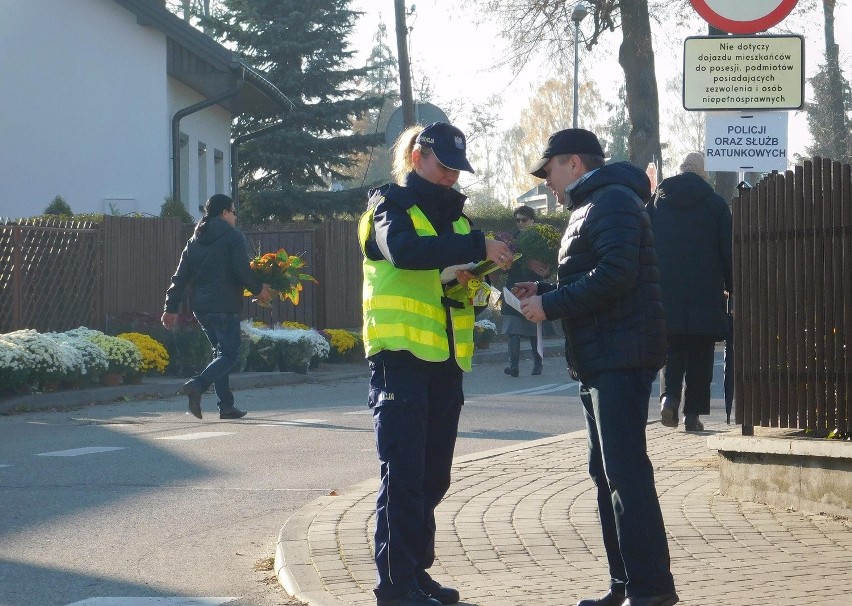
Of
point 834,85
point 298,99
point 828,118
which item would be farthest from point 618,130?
point 298,99

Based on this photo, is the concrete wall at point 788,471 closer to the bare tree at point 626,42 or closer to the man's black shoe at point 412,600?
the man's black shoe at point 412,600

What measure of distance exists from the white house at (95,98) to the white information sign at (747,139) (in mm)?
19924

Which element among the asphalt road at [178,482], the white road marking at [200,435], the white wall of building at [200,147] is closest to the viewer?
the asphalt road at [178,482]

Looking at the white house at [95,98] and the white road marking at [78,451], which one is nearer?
the white road marking at [78,451]

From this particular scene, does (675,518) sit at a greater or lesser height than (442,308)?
lesser

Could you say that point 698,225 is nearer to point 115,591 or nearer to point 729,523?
point 729,523

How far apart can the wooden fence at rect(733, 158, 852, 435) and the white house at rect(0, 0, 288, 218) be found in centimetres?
1975

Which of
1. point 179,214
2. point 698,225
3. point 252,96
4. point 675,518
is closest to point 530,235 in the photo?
point 698,225

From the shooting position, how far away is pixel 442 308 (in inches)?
221

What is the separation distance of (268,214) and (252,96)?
11.1 meters

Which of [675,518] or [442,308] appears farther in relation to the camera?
[675,518]

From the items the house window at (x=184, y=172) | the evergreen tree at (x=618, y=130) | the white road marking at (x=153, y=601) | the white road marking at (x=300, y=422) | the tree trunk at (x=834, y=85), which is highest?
the evergreen tree at (x=618, y=130)

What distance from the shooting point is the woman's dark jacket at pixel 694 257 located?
35.8 feet

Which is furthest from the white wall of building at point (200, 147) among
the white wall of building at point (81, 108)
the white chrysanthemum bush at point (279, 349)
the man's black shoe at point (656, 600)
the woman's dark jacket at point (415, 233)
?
the man's black shoe at point (656, 600)
